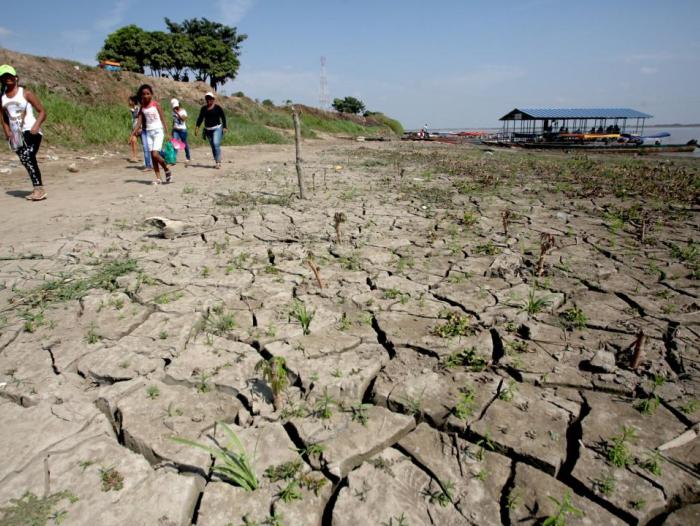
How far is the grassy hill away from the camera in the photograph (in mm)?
11325

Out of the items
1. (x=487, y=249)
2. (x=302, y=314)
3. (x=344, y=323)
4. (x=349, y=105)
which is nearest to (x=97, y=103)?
(x=487, y=249)

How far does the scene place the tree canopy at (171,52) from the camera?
3666cm

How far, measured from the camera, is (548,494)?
1.49 meters

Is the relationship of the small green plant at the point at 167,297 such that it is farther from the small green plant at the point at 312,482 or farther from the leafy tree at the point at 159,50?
the leafy tree at the point at 159,50

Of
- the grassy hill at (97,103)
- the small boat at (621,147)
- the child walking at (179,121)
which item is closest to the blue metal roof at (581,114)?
the small boat at (621,147)

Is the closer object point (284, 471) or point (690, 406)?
point (284, 471)

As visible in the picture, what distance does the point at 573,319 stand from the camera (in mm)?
2639

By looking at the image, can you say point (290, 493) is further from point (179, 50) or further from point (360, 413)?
point (179, 50)

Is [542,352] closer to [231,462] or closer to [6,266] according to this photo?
[231,462]

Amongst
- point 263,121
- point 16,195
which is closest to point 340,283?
point 16,195

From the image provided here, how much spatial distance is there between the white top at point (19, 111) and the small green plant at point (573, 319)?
238 inches

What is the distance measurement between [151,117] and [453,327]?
5825mm

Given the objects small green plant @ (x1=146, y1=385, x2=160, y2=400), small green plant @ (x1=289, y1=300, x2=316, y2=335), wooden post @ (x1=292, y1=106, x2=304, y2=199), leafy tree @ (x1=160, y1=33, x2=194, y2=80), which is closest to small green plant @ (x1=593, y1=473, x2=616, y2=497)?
small green plant @ (x1=289, y1=300, x2=316, y2=335)

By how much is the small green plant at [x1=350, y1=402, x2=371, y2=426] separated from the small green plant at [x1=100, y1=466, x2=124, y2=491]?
36.1 inches
